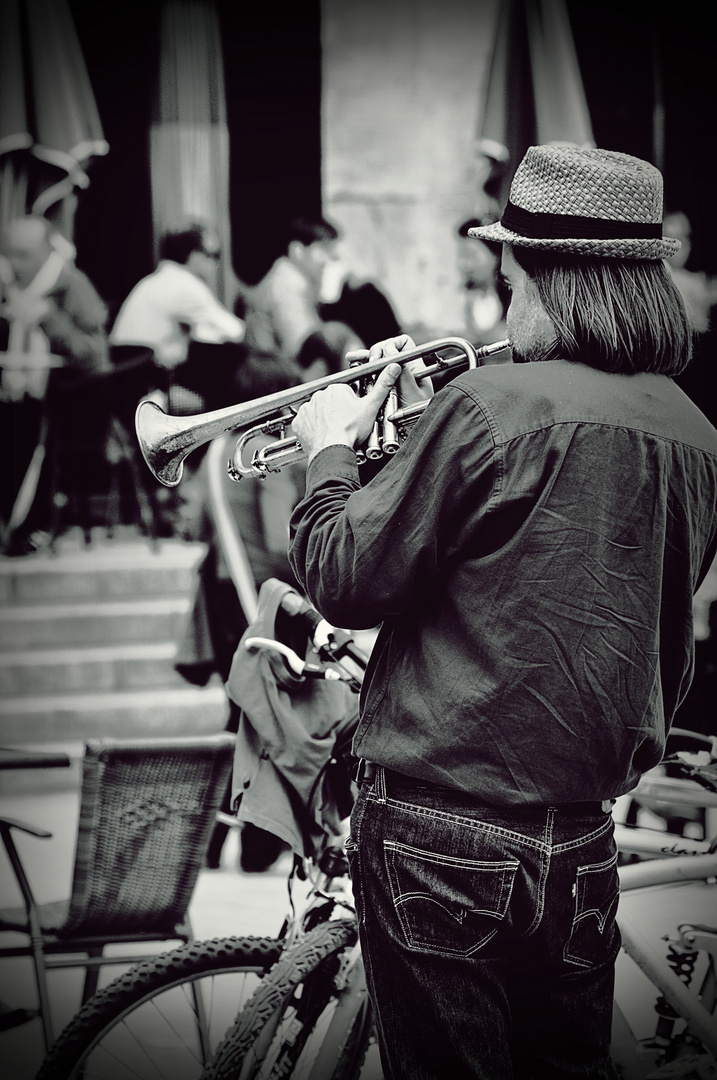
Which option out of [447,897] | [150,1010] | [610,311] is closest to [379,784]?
[447,897]

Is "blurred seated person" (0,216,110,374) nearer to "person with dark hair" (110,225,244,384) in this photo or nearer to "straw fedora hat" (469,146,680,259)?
"person with dark hair" (110,225,244,384)

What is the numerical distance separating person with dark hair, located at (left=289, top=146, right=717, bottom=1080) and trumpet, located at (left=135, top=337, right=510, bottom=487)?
0.32 meters

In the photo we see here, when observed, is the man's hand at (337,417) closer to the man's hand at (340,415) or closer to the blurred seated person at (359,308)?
the man's hand at (340,415)

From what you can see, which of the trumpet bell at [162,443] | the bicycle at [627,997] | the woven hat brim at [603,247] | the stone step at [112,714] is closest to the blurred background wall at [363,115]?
the stone step at [112,714]

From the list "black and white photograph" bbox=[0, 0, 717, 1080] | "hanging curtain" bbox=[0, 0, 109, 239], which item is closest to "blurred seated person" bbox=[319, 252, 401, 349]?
"black and white photograph" bbox=[0, 0, 717, 1080]

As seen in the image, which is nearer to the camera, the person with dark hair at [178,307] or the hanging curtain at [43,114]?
the hanging curtain at [43,114]

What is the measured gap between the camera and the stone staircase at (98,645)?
4.00m

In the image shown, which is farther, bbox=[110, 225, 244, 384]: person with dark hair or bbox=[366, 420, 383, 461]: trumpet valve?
bbox=[110, 225, 244, 384]: person with dark hair

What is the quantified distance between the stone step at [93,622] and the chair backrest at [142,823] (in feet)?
4.28

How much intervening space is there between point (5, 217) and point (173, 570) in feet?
4.50

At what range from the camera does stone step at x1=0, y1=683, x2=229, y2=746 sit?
3994mm

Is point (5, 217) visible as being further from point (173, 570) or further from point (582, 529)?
point (582, 529)

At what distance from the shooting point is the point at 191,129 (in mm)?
3816

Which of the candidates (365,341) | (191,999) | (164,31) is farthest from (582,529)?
(164,31)
